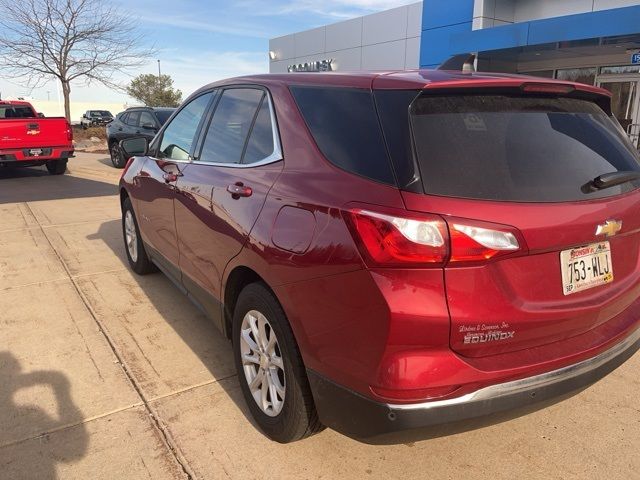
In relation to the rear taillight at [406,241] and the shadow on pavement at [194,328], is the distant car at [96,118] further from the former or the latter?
the rear taillight at [406,241]

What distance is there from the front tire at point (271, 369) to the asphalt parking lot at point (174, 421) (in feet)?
0.59

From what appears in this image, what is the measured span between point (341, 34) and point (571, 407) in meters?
22.7

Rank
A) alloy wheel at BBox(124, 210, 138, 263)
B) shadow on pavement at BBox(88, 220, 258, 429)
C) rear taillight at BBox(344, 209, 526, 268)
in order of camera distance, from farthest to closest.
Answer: alloy wheel at BBox(124, 210, 138, 263), shadow on pavement at BBox(88, 220, 258, 429), rear taillight at BBox(344, 209, 526, 268)

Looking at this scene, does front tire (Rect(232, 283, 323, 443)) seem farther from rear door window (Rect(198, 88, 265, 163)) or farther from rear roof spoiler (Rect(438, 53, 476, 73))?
rear roof spoiler (Rect(438, 53, 476, 73))

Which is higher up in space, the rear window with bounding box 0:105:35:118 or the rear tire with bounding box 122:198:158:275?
the rear window with bounding box 0:105:35:118

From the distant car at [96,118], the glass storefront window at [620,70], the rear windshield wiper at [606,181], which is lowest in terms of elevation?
the rear windshield wiper at [606,181]

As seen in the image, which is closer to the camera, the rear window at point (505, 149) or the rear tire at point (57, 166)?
the rear window at point (505, 149)

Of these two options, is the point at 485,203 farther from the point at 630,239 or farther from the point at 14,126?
the point at 14,126

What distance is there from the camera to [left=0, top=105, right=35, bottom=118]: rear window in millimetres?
13609

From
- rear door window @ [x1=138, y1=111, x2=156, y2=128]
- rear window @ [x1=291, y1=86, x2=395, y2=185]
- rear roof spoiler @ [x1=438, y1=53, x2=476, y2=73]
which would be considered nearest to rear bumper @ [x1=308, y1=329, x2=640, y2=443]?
rear window @ [x1=291, y1=86, x2=395, y2=185]

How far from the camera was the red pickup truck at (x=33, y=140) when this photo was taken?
11.7 metres

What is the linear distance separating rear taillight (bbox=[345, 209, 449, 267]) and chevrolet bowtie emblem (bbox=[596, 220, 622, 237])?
770mm

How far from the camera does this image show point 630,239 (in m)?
2.31

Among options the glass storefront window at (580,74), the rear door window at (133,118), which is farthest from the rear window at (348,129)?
the glass storefront window at (580,74)
